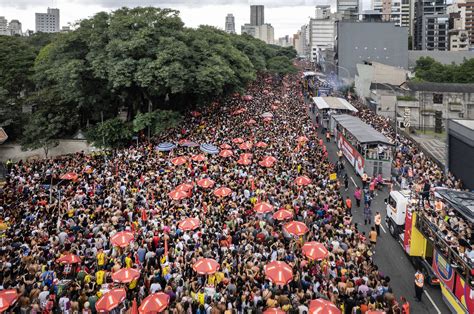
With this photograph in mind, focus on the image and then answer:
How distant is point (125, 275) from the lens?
14008 millimetres

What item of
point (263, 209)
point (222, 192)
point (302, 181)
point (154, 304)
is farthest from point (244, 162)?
point (154, 304)

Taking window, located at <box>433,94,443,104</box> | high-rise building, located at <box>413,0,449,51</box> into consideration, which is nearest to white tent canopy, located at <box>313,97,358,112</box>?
window, located at <box>433,94,443,104</box>

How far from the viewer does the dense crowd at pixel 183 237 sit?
13914 millimetres

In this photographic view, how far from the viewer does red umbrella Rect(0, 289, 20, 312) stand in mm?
12562

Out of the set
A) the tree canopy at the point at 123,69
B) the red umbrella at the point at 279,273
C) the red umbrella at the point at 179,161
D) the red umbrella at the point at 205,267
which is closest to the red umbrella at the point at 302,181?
the red umbrella at the point at 179,161

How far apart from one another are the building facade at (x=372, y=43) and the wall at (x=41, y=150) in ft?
173

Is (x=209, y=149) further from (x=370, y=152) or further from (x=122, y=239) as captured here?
(x=122, y=239)

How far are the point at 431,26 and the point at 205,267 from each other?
138m

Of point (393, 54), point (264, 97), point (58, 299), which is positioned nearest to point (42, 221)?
point (58, 299)

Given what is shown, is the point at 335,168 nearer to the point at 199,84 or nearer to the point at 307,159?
the point at 307,159

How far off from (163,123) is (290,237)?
80.1 ft

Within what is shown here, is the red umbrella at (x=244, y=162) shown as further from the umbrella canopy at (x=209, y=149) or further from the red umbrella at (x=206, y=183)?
the red umbrella at (x=206, y=183)

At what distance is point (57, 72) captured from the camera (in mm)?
41500

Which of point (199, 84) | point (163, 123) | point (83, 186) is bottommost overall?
point (83, 186)
